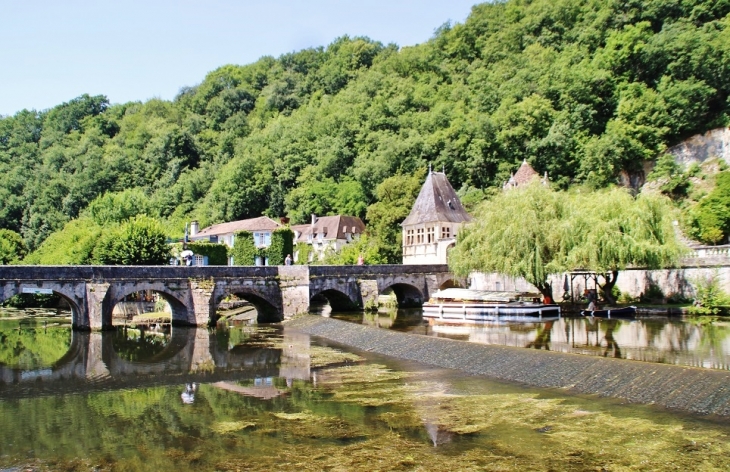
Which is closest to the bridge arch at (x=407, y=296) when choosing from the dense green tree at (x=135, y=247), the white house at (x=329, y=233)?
the dense green tree at (x=135, y=247)

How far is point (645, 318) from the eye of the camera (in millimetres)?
32781

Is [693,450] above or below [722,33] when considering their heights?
below

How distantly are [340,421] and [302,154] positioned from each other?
77371 mm

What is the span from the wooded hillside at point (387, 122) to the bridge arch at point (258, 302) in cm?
2392

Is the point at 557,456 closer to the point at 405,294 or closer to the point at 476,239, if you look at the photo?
the point at 476,239

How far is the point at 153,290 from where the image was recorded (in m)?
34.3

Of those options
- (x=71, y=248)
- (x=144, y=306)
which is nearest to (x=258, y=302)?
(x=144, y=306)

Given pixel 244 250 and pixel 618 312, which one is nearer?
pixel 618 312

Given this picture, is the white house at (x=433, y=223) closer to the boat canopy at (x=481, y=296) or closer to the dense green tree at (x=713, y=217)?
the boat canopy at (x=481, y=296)

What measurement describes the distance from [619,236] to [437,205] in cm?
2083

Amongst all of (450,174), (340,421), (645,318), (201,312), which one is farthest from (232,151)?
(340,421)

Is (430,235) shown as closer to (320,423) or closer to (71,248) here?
(71,248)

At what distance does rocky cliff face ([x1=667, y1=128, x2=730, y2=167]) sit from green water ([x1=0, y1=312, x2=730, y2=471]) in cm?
4371

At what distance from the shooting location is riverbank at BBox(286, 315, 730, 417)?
15414 mm
